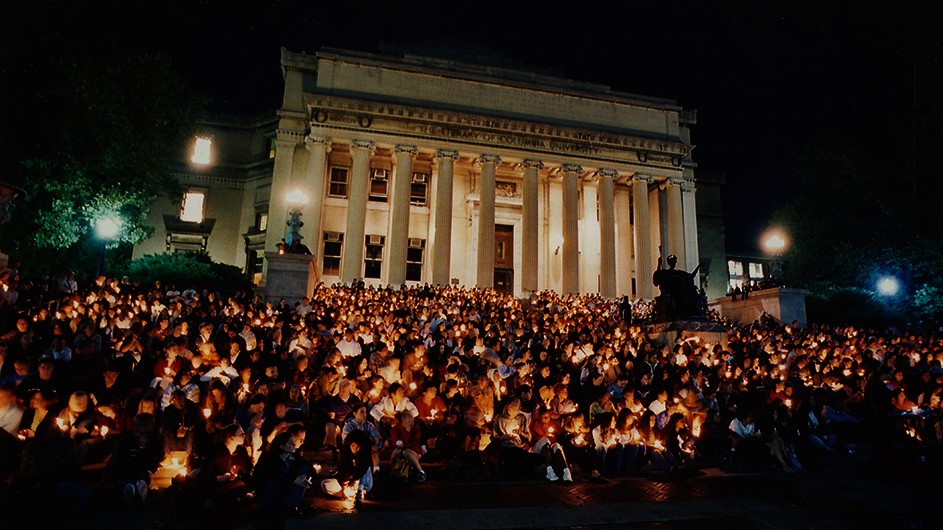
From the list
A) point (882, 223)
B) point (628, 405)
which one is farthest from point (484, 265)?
point (882, 223)

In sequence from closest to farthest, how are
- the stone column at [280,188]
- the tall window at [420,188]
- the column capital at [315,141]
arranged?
the column capital at [315,141], the stone column at [280,188], the tall window at [420,188]

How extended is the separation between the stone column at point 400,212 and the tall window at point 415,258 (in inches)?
93.7

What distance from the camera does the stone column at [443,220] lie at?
30.3 metres

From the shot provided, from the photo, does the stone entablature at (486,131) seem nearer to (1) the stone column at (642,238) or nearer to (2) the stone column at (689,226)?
(1) the stone column at (642,238)

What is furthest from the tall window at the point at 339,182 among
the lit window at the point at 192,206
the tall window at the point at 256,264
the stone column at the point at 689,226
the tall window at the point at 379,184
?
the stone column at the point at 689,226

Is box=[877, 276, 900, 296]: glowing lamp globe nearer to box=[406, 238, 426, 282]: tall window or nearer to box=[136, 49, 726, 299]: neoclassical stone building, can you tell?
box=[136, 49, 726, 299]: neoclassical stone building

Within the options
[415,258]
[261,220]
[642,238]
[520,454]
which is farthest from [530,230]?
[520,454]

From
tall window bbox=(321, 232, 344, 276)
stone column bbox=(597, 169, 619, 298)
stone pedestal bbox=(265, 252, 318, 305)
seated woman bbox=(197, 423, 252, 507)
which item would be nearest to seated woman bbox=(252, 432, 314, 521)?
seated woman bbox=(197, 423, 252, 507)

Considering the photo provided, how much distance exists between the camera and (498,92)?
35.0 meters

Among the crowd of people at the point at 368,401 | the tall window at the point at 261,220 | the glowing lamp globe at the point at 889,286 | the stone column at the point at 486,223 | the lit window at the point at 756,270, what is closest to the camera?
the crowd of people at the point at 368,401

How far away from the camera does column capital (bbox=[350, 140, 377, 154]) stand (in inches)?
1208

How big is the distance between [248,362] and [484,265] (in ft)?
73.8

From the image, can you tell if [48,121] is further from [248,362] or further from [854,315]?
[854,315]

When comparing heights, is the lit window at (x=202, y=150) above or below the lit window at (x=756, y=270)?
above
